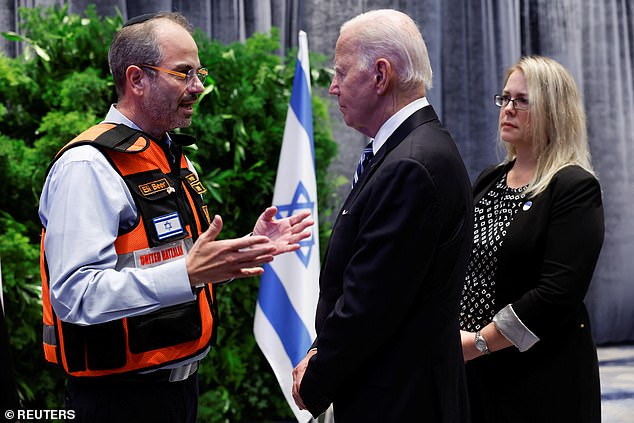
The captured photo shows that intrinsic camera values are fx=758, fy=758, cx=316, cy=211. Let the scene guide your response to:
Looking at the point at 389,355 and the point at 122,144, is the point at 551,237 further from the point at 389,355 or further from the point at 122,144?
the point at 122,144

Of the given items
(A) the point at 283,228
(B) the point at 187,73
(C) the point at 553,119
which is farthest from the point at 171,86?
(C) the point at 553,119

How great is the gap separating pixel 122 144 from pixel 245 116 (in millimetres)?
2161

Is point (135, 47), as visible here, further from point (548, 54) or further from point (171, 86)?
point (548, 54)

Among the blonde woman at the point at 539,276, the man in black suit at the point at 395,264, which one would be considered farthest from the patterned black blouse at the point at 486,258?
the man in black suit at the point at 395,264

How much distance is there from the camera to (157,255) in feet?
6.29

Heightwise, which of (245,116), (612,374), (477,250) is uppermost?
(245,116)

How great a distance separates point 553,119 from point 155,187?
1329 millimetres

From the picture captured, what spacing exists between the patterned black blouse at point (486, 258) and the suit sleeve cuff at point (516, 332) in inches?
3.9

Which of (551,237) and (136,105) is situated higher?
(136,105)

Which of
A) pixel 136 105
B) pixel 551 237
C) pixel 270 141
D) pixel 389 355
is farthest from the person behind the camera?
pixel 270 141

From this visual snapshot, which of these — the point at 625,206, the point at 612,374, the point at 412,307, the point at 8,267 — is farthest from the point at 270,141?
the point at 625,206

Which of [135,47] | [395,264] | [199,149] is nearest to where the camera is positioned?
[395,264]

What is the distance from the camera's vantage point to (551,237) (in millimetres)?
2332

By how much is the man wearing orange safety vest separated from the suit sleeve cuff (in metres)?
0.76
